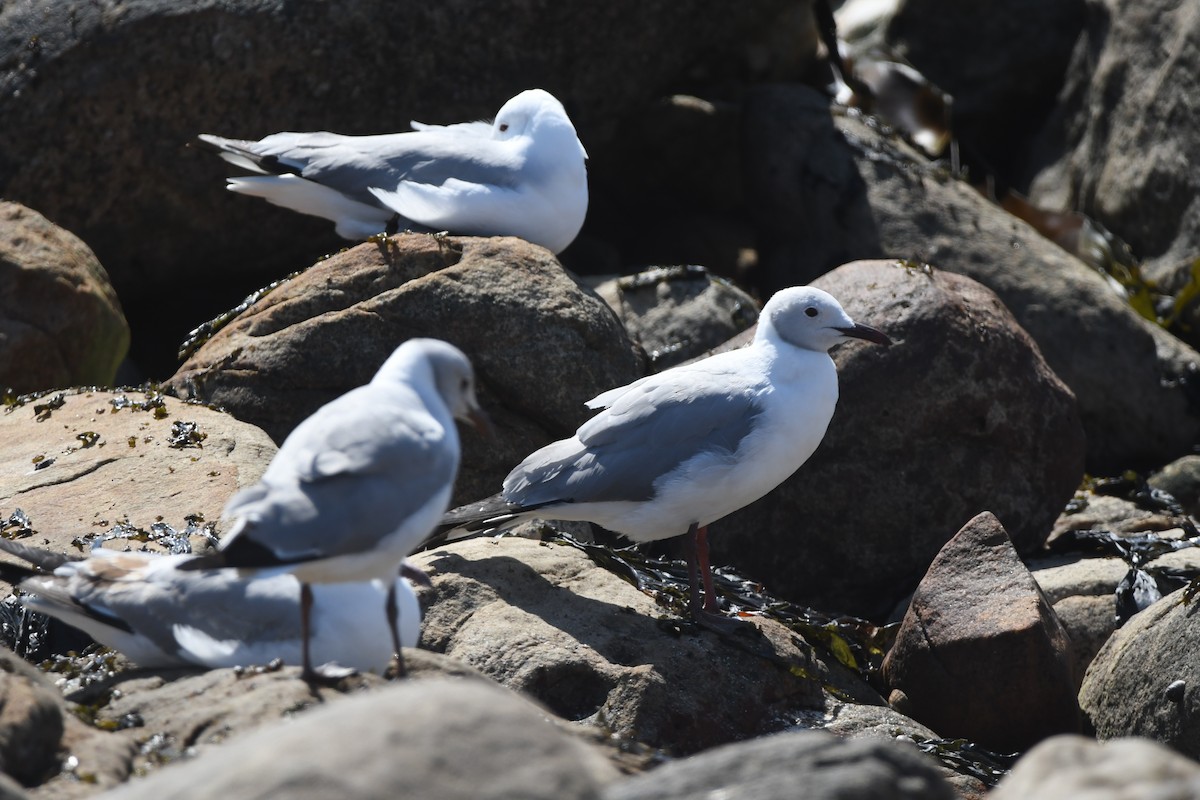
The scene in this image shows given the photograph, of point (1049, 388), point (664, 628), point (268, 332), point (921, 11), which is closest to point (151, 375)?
point (268, 332)

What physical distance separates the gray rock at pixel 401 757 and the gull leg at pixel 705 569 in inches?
133

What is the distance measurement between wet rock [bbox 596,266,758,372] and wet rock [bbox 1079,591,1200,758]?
3312 mm

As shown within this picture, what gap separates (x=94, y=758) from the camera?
4234 mm

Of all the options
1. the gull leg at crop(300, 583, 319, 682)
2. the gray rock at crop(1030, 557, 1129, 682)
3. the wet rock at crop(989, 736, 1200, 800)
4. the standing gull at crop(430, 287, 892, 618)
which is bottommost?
the gray rock at crop(1030, 557, 1129, 682)

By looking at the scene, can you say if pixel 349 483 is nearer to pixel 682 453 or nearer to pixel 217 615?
pixel 217 615

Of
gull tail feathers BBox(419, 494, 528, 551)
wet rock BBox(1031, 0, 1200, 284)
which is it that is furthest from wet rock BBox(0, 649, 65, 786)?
wet rock BBox(1031, 0, 1200, 284)

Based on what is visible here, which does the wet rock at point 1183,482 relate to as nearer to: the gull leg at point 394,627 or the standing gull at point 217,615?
the standing gull at point 217,615

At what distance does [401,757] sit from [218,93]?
7402 millimetres

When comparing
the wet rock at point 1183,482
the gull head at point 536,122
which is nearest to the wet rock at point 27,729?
the gull head at point 536,122

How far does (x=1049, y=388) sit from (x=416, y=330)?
365cm

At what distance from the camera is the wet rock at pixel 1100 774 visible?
330cm

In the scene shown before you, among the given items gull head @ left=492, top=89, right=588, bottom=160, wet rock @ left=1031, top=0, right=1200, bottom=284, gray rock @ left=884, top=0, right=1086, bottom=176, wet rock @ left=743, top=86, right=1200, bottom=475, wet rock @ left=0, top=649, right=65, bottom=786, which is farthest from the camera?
gray rock @ left=884, top=0, right=1086, bottom=176

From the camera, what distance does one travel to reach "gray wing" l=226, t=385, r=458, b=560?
4.41 meters

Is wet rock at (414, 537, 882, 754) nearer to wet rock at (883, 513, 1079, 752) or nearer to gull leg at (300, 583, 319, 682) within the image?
wet rock at (883, 513, 1079, 752)
